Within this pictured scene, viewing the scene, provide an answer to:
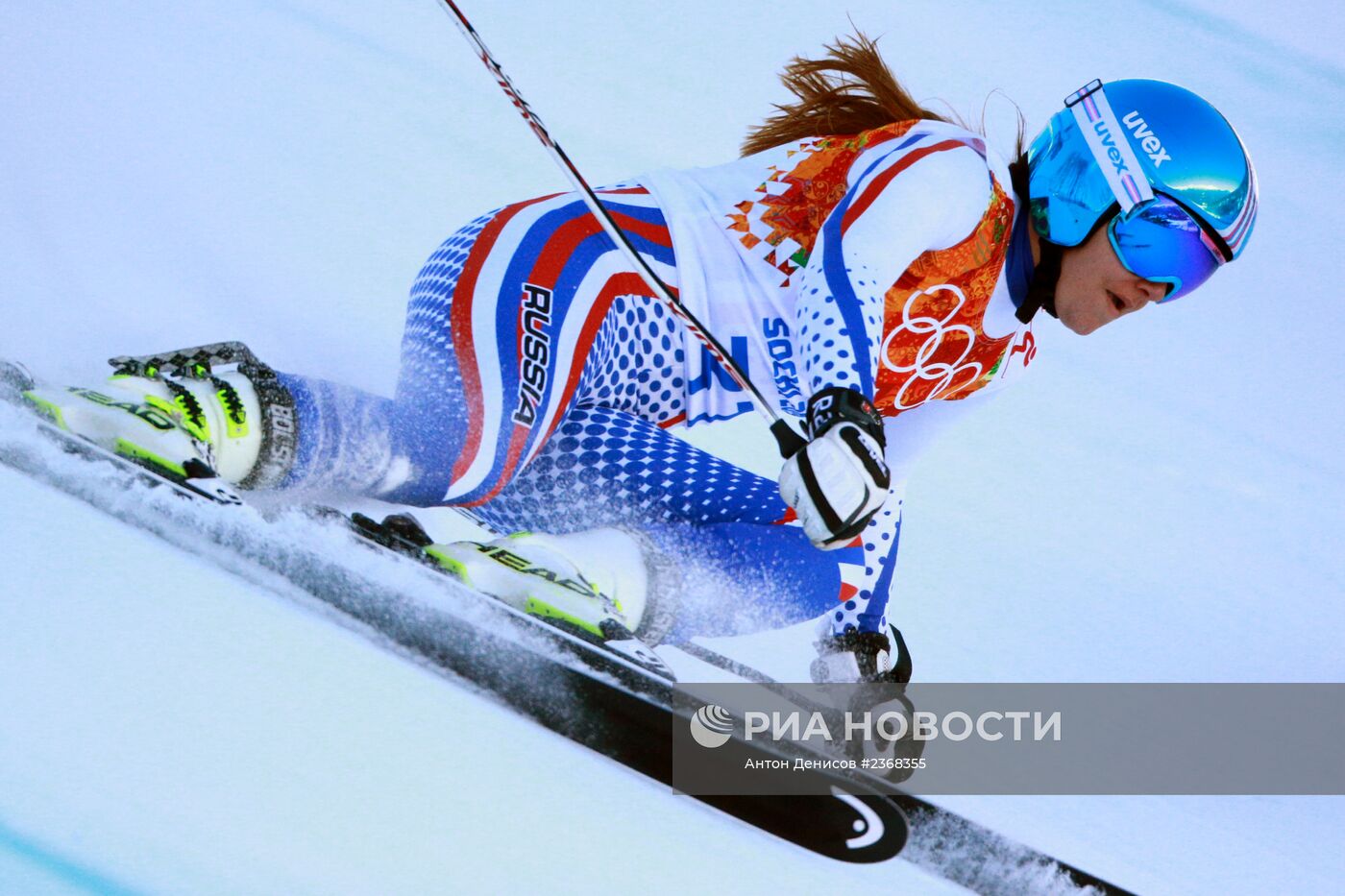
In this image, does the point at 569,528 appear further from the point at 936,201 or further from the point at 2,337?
the point at 2,337

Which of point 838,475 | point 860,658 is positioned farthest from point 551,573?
point 860,658

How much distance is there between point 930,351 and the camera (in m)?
1.86

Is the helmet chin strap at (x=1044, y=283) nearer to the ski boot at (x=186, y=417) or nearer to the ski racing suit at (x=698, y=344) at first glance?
the ski racing suit at (x=698, y=344)

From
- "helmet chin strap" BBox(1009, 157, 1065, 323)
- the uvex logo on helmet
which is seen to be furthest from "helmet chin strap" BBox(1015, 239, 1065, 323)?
the uvex logo on helmet

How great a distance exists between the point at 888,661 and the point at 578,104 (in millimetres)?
1822

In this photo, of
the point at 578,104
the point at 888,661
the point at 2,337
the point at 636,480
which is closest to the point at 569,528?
the point at 636,480

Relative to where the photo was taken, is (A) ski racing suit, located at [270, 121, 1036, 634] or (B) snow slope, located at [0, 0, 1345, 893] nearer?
(B) snow slope, located at [0, 0, 1345, 893]

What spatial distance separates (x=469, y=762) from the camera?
1489 mm

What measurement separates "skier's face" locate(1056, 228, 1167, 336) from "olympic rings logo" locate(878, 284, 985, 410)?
134mm

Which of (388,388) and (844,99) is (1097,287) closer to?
(844,99)

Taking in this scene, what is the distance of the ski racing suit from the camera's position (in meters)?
1.65

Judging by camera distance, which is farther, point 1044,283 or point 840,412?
point 1044,283

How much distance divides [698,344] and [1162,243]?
641mm

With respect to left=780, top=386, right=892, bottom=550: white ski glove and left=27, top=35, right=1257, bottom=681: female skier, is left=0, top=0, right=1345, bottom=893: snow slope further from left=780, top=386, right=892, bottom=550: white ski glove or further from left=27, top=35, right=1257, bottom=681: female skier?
left=780, top=386, right=892, bottom=550: white ski glove
